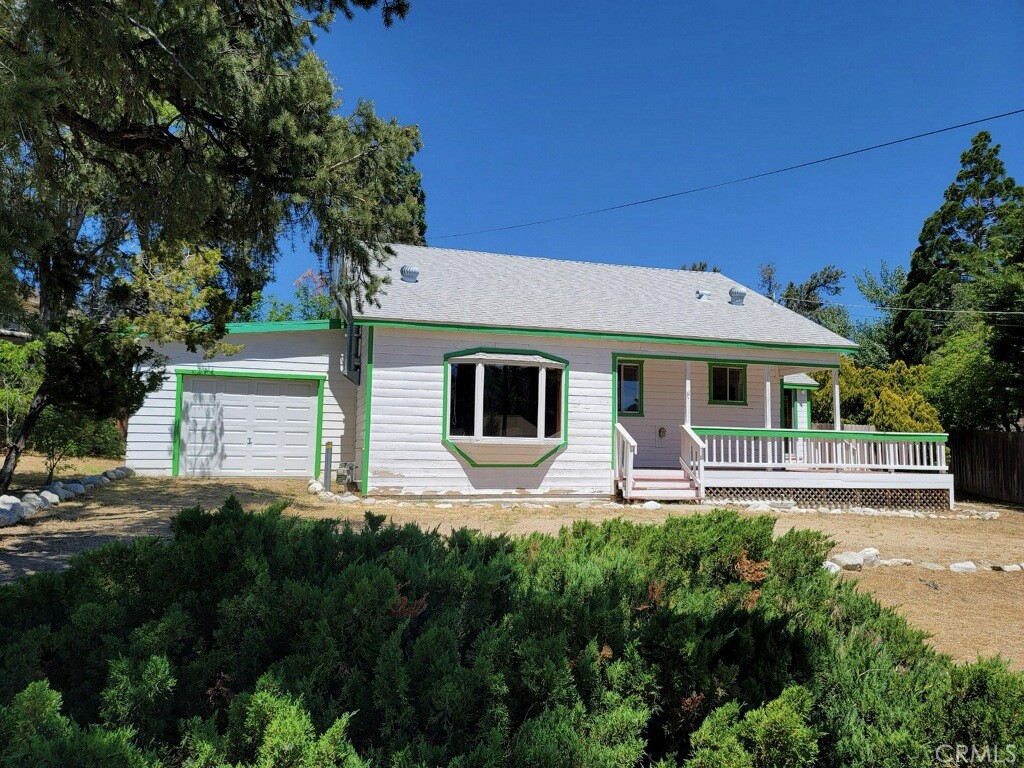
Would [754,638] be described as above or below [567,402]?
below

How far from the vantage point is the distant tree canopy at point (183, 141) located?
4.32 metres

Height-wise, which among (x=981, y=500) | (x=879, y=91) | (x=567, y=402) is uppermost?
(x=879, y=91)

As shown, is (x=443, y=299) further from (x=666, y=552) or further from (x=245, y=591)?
(x=245, y=591)

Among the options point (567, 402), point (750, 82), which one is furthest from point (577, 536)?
point (750, 82)

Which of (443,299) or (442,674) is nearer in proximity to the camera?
(442,674)

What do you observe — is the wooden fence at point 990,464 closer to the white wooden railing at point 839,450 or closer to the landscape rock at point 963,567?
the white wooden railing at point 839,450

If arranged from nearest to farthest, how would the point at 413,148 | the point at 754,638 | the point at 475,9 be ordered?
the point at 754,638
the point at 413,148
the point at 475,9

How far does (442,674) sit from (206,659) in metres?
0.93

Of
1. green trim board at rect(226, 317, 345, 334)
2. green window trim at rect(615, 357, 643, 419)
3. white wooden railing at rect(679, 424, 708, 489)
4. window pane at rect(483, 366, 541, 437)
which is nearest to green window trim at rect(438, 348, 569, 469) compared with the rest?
window pane at rect(483, 366, 541, 437)

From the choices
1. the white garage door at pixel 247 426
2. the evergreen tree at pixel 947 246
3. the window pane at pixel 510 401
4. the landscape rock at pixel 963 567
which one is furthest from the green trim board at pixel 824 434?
the evergreen tree at pixel 947 246

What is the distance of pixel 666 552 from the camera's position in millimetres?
4004

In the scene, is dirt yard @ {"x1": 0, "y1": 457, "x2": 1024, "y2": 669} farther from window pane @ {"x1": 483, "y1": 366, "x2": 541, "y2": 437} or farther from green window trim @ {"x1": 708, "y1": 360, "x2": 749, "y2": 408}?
green window trim @ {"x1": 708, "y1": 360, "x2": 749, "y2": 408}

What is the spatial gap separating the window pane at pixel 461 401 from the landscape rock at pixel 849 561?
23.6ft

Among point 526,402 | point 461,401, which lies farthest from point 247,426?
point 526,402
